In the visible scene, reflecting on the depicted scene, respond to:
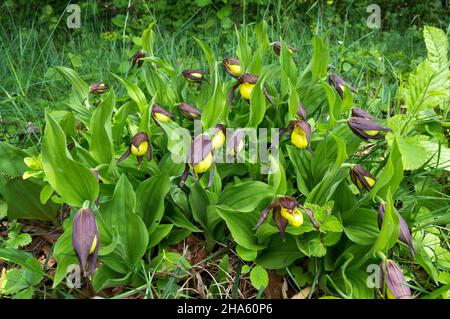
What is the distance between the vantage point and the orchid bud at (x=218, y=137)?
1.21 metres

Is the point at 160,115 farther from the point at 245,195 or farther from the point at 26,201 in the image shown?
the point at 26,201

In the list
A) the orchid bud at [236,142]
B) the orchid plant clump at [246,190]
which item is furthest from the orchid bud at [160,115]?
the orchid bud at [236,142]

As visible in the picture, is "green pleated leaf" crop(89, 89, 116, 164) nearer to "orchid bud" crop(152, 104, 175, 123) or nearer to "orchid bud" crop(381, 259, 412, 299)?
"orchid bud" crop(152, 104, 175, 123)

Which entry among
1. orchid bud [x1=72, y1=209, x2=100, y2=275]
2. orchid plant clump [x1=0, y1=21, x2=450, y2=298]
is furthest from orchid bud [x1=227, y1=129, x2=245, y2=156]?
orchid bud [x1=72, y1=209, x2=100, y2=275]

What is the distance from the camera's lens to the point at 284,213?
114cm

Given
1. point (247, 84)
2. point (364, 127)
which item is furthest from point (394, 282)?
point (247, 84)

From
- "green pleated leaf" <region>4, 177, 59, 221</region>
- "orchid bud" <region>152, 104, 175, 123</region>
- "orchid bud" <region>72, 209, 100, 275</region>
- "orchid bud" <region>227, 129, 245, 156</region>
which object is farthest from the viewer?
"green pleated leaf" <region>4, 177, 59, 221</region>

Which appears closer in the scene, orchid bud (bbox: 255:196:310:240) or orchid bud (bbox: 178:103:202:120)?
orchid bud (bbox: 255:196:310:240)

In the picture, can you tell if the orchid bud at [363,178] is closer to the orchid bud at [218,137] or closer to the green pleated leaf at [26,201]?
the orchid bud at [218,137]

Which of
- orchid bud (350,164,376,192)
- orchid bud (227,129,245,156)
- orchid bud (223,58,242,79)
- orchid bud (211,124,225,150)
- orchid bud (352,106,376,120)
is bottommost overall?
orchid bud (350,164,376,192)

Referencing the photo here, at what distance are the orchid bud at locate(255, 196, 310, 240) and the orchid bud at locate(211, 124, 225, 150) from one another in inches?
8.5

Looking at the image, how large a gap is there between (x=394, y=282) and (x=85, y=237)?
713 millimetres

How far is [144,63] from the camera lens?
1.58 meters

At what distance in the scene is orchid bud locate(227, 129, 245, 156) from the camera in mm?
1231
